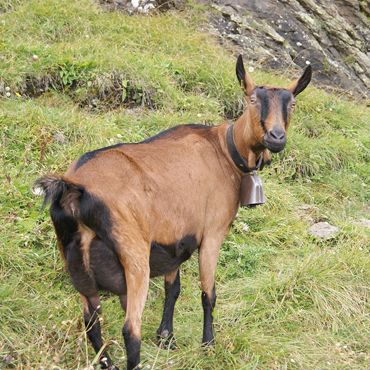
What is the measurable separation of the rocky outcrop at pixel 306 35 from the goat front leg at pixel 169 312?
5.34m

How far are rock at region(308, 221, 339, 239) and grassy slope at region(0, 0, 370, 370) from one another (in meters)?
0.09

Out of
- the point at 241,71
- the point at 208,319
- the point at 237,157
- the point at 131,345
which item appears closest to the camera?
the point at 131,345

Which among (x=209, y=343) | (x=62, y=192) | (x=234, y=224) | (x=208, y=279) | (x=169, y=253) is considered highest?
(x=62, y=192)

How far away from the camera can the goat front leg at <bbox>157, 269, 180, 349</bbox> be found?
12.2ft

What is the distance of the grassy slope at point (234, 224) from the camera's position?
3445 millimetres

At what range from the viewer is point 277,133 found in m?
3.37

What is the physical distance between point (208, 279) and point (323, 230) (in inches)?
91.7

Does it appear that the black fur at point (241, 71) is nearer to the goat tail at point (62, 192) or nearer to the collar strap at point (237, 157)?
the collar strap at point (237, 157)

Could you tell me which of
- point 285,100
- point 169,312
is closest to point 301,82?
point 285,100

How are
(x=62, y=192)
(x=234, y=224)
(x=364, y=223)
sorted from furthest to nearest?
(x=364, y=223), (x=234, y=224), (x=62, y=192)

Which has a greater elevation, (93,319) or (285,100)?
(285,100)

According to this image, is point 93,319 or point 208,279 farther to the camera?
point 208,279

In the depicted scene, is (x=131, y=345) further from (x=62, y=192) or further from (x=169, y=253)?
(x=62, y=192)

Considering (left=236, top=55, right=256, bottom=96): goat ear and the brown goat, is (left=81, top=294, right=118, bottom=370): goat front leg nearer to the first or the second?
the brown goat
